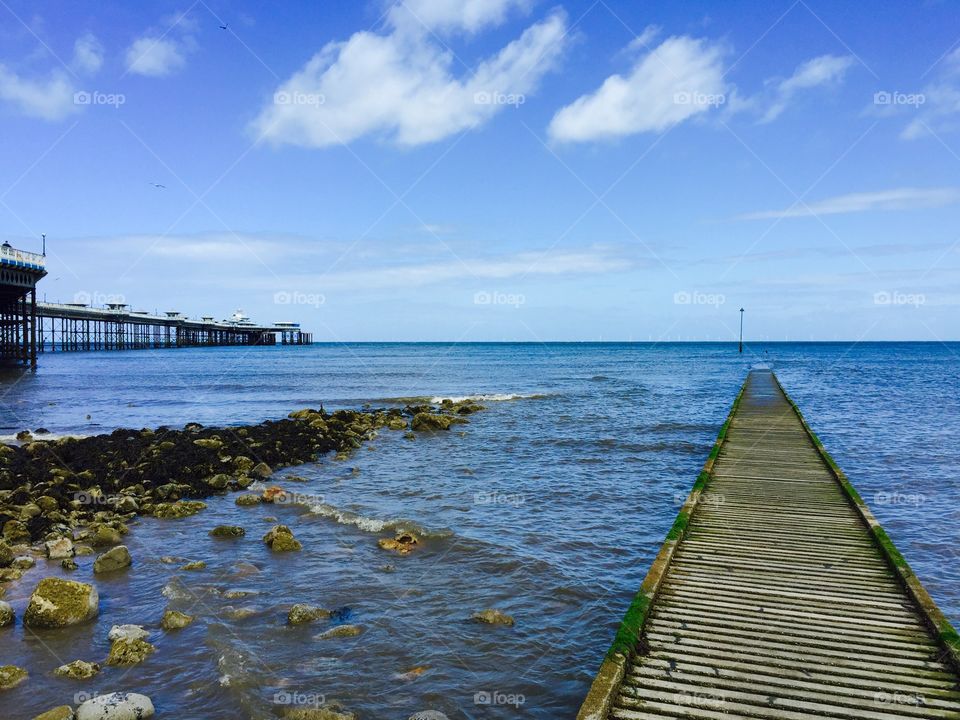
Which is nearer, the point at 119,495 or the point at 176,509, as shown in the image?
the point at 176,509

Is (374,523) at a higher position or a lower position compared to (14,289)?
lower

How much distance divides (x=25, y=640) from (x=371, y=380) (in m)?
59.8

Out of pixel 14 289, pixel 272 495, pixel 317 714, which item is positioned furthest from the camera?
pixel 14 289

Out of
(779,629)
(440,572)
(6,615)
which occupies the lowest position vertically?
(440,572)

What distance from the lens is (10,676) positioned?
764 cm

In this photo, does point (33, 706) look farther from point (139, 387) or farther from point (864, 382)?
point (864, 382)

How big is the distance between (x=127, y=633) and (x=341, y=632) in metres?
2.85

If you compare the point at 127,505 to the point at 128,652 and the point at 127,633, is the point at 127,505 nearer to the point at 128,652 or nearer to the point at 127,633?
the point at 127,633

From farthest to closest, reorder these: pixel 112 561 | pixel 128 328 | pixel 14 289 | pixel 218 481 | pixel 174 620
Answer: pixel 128 328 < pixel 14 289 < pixel 218 481 < pixel 112 561 < pixel 174 620

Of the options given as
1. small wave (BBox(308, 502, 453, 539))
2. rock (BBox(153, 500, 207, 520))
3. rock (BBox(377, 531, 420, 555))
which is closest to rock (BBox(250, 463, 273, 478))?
rock (BBox(153, 500, 207, 520))

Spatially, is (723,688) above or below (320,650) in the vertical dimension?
above

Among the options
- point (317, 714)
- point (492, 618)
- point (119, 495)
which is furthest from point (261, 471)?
point (317, 714)

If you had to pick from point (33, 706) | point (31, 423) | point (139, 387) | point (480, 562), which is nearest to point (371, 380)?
point (139, 387)

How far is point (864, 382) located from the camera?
6619cm
